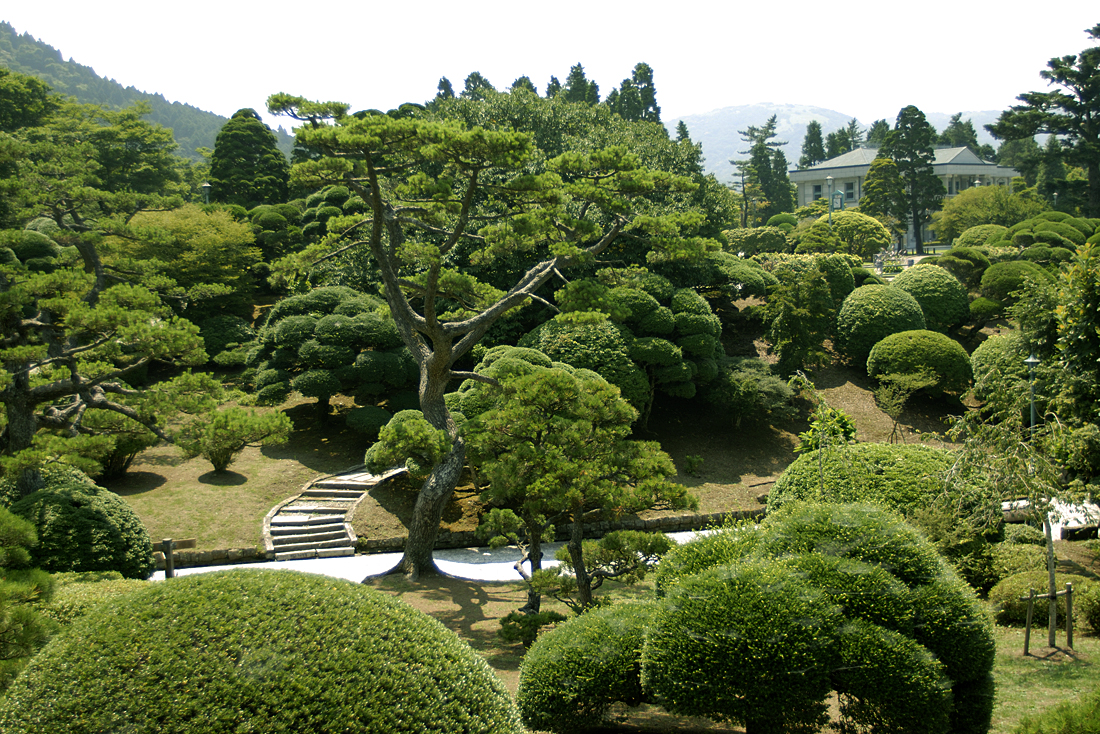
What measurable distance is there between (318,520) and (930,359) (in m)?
15.6

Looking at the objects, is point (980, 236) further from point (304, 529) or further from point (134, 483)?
point (134, 483)

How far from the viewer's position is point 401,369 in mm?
14969

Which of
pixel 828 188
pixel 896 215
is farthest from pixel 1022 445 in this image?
pixel 828 188

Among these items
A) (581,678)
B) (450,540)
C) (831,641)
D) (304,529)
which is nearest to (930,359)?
(450,540)

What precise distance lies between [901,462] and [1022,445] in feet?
5.28

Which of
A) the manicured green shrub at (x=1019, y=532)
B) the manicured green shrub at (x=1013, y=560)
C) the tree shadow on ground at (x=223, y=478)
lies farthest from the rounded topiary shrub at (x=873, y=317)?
the tree shadow on ground at (x=223, y=478)

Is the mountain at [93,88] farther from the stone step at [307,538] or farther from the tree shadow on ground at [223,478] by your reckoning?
the stone step at [307,538]

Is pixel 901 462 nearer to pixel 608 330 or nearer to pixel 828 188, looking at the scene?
→ pixel 608 330

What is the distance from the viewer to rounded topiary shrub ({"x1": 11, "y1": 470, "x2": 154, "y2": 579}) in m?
7.68

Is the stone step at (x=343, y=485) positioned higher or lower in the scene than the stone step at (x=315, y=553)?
higher

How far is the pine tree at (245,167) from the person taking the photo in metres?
28.2

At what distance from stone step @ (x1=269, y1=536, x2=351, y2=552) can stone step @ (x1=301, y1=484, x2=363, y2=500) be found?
4.92 ft

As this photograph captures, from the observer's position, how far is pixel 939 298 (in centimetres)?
2081

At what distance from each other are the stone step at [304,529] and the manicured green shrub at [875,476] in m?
7.70
